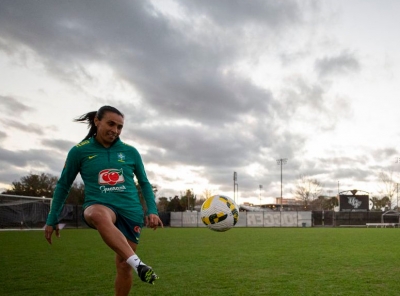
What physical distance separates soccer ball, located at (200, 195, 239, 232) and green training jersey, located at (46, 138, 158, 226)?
7.87 feet

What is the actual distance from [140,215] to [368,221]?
59.0 meters

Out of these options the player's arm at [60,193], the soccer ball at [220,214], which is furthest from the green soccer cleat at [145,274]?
the soccer ball at [220,214]

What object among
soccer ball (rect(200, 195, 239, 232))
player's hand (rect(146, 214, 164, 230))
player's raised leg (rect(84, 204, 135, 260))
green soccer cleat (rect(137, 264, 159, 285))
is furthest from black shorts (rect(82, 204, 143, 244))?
soccer ball (rect(200, 195, 239, 232))

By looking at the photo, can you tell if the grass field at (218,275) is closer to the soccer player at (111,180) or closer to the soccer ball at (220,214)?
the soccer ball at (220,214)

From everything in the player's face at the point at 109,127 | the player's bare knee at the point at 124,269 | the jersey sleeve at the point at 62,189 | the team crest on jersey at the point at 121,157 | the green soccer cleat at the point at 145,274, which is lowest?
the player's bare knee at the point at 124,269

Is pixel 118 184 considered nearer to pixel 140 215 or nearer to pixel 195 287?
pixel 140 215

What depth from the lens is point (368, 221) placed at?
190 feet

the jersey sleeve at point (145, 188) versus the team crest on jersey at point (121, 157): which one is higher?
the team crest on jersey at point (121, 157)

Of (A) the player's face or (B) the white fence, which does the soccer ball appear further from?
(B) the white fence

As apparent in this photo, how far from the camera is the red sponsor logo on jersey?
4.53 meters

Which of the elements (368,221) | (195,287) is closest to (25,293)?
(195,287)

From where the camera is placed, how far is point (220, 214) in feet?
23.3

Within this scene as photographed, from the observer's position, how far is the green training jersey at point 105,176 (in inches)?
178

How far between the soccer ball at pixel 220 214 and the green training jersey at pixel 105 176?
7.87ft
